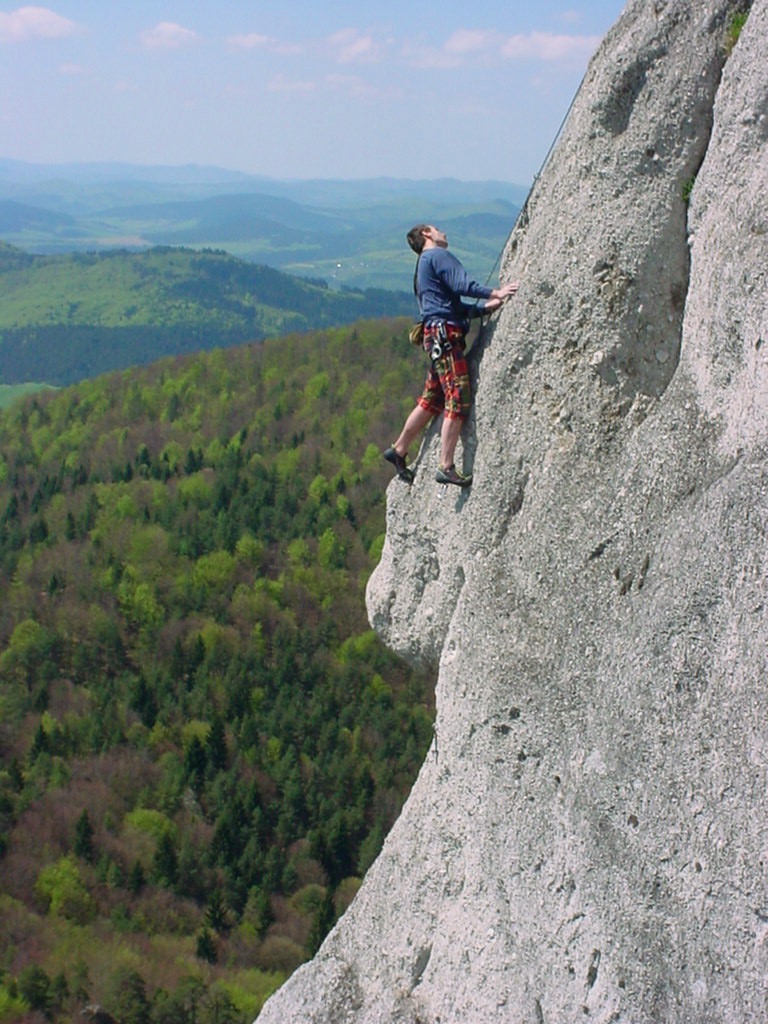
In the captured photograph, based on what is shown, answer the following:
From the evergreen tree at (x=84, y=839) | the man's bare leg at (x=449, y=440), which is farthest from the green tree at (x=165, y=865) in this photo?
the man's bare leg at (x=449, y=440)

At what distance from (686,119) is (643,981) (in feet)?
23.4

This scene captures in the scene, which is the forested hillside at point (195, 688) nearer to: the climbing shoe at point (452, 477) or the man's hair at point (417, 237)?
the climbing shoe at point (452, 477)

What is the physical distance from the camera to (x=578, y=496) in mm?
9766

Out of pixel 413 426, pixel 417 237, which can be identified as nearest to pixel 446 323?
pixel 417 237

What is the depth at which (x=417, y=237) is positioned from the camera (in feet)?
37.3

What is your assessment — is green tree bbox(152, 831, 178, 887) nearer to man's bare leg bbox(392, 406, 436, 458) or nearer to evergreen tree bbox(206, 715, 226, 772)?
evergreen tree bbox(206, 715, 226, 772)

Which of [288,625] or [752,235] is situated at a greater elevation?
[752,235]

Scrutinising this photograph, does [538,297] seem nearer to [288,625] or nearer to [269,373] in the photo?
[288,625]

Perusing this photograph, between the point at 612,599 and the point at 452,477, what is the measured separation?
2.74 metres

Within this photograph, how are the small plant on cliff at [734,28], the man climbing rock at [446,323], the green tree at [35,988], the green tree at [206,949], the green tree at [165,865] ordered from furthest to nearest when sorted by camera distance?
1. the green tree at [165,865]
2. the green tree at [206,949]
3. the green tree at [35,988]
4. the man climbing rock at [446,323]
5. the small plant on cliff at [734,28]

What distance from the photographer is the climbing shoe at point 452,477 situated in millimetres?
11289

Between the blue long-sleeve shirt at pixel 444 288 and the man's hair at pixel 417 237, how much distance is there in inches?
6.7

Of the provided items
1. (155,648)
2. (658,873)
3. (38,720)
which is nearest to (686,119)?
(658,873)

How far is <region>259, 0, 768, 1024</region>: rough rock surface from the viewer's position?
754 centimetres
